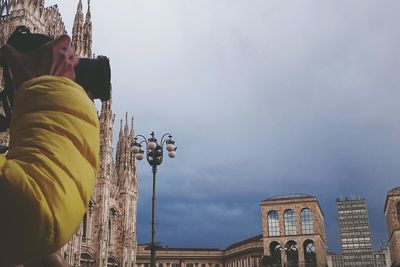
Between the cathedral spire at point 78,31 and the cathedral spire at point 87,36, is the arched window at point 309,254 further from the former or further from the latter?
the cathedral spire at point 78,31

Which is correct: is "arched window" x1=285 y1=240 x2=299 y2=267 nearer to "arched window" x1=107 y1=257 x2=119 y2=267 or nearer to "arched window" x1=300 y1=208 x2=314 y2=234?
"arched window" x1=300 y1=208 x2=314 y2=234

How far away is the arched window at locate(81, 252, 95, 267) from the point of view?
30.7 metres

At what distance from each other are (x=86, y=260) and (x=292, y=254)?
3223cm

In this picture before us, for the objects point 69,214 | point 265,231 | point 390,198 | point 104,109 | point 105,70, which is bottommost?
point 69,214

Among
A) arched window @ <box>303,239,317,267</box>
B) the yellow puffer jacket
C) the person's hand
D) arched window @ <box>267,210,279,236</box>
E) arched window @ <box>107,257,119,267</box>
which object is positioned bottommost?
the yellow puffer jacket

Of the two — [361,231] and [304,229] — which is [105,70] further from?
[361,231]

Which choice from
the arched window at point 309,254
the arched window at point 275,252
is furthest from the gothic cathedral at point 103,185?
the arched window at point 309,254

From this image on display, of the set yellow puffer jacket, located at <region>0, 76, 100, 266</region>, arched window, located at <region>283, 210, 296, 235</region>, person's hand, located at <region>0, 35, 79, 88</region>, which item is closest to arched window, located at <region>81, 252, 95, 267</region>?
arched window, located at <region>283, 210, 296, 235</region>

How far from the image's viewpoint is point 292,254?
55406 millimetres

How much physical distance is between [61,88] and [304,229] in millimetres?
57729

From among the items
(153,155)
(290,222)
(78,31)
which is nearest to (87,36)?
(78,31)

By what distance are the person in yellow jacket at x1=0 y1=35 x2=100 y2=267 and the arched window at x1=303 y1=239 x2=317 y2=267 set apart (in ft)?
190

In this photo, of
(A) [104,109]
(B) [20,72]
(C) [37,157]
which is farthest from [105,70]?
(A) [104,109]

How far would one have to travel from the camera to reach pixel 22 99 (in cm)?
142
